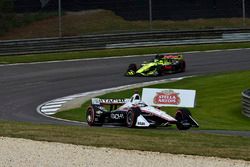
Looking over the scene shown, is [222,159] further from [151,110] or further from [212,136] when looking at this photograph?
[151,110]

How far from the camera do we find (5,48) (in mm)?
34938

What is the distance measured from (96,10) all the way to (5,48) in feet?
25.1

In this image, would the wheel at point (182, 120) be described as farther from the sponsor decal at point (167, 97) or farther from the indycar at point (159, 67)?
the indycar at point (159, 67)

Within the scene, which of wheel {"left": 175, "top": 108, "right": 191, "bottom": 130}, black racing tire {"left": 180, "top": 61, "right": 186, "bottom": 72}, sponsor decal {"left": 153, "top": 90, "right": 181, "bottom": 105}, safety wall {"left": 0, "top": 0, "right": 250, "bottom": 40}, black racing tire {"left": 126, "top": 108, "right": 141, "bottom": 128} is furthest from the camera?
safety wall {"left": 0, "top": 0, "right": 250, "bottom": 40}

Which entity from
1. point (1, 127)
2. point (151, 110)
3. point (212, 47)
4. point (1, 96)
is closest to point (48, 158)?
point (1, 127)

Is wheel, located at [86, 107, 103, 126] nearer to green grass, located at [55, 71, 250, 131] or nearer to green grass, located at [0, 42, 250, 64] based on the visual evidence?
green grass, located at [55, 71, 250, 131]

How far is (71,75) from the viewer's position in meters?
30.9

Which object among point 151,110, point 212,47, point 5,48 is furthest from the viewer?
point 212,47

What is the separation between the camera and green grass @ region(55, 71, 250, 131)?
19.2m

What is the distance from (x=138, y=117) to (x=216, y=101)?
710 centimetres

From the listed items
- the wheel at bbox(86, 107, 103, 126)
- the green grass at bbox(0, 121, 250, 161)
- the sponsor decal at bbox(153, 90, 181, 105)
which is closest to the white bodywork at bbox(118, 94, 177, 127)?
the wheel at bbox(86, 107, 103, 126)

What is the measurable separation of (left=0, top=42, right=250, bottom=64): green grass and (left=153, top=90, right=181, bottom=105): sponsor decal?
50.0ft

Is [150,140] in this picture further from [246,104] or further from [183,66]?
[183,66]

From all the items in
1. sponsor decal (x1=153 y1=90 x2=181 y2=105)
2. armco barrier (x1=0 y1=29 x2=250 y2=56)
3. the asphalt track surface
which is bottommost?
the asphalt track surface
